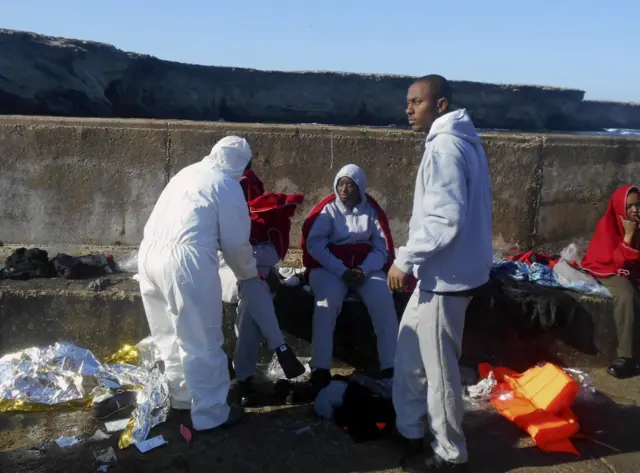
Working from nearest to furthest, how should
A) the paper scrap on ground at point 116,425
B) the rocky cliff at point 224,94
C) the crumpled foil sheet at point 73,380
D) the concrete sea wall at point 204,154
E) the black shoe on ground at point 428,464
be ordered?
1. the black shoe on ground at point 428,464
2. the paper scrap on ground at point 116,425
3. the crumpled foil sheet at point 73,380
4. the concrete sea wall at point 204,154
5. the rocky cliff at point 224,94

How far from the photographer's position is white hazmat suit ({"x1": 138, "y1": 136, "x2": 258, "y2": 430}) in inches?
129

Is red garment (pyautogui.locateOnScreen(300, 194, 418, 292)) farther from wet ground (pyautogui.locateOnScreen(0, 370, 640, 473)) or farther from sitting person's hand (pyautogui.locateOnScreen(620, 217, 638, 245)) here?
sitting person's hand (pyautogui.locateOnScreen(620, 217, 638, 245))

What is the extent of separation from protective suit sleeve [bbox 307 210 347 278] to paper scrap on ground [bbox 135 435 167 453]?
4.90 ft

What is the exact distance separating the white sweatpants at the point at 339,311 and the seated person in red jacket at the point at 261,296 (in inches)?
8.1

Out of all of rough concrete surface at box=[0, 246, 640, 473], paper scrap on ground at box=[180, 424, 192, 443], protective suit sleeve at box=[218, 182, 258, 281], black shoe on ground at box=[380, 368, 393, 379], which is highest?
protective suit sleeve at box=[218, 182, 258, 281]

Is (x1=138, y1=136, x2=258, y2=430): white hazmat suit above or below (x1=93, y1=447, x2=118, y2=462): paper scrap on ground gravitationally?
above

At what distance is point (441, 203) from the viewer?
9.08 ft

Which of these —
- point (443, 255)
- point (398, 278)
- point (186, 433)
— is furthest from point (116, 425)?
point (443, 255)

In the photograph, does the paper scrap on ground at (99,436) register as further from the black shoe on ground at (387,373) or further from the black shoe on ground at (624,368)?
the black shoe on ground at (624,368)

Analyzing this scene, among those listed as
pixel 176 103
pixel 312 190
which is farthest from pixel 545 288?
pixel 176 103

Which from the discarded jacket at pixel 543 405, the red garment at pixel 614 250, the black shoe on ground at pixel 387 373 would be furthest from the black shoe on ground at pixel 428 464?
the red garment at pixel 614 250

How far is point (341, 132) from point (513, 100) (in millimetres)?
16920

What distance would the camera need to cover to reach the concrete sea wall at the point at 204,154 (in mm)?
5285

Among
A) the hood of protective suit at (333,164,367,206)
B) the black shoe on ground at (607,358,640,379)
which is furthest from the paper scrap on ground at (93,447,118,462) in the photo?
the black shoe on ground at (607,358,640,379)
